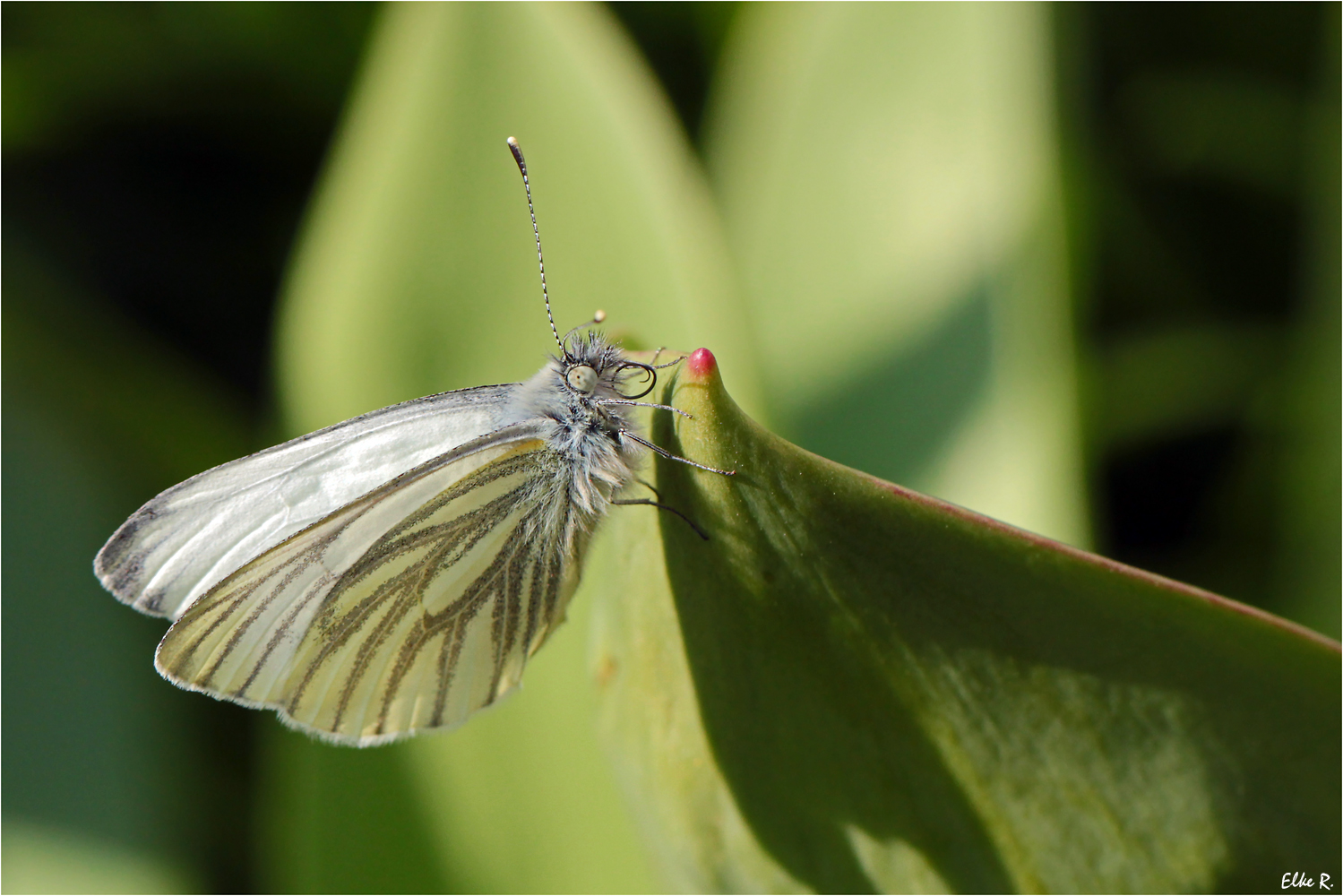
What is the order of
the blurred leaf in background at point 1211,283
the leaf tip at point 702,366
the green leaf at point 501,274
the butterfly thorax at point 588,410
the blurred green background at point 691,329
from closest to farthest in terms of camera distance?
the leaf tip at point 702,366 → the butterfly thorax at point 588,410 → the green leaf at point 501,274 → the blurred green background at point 691,329 → the blurred leaf in background at point 1211,283

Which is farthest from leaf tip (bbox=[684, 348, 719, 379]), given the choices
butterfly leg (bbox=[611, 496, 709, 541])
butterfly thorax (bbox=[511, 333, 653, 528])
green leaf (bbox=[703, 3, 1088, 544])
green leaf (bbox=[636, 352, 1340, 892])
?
green leaf (bbox=[703, 3, 1088, 544])

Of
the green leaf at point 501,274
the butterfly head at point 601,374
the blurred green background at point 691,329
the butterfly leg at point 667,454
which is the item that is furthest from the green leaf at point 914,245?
the butterfly leg at point 667,454

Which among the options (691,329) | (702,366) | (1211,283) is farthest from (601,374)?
(1211,283)

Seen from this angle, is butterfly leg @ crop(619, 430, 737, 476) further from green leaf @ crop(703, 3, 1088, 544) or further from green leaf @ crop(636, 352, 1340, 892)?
green leaf @ crop(703, 3, 1088, 544)

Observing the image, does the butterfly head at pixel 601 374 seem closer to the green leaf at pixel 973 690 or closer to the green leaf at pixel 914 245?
the green leaf at pixel 973 690

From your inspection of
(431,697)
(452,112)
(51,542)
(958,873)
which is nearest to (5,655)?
(51,542)

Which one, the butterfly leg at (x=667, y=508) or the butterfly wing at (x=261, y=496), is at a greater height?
the butterfly wing at (x=261, y=496)
